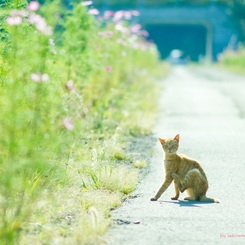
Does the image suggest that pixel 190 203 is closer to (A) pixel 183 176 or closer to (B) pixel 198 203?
(B) pixel 198 203

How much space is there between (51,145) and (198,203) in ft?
7.71

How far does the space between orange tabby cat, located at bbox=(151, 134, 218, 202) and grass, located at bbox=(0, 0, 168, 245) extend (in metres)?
0.52

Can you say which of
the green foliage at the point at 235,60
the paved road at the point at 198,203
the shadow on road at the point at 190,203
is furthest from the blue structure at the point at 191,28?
the shadow on road at the point at 190,203

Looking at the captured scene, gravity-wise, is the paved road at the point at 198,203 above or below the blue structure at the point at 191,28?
above

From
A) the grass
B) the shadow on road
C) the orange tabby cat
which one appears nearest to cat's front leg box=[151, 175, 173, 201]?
the orange tabby cat

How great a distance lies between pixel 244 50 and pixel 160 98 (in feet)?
74.0

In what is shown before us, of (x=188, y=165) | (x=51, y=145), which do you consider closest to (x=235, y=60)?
(x=188, y=165)

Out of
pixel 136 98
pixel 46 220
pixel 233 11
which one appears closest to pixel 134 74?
pixel 136 98

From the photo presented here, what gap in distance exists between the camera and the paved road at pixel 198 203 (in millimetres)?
6238

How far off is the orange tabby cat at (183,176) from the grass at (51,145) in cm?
52

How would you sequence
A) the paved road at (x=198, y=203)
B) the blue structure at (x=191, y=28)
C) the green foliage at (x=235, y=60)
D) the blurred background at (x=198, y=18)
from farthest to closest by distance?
the blue structure at (x=191, y=28) → the blurred background at (x=198, y=18) → the green foliage at (x=235, y=60) → the paved road at (x=198, y=203)

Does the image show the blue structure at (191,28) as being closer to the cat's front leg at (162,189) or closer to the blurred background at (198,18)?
the blurred background at (198,18)

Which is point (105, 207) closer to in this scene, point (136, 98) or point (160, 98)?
point (136, 98)

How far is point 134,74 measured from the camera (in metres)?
22.3
